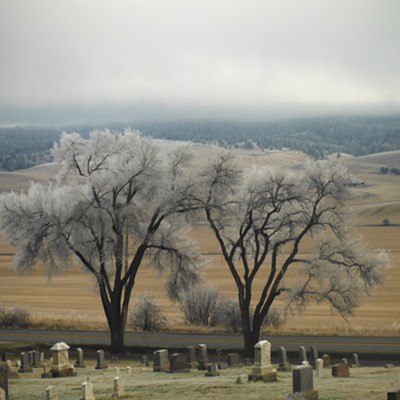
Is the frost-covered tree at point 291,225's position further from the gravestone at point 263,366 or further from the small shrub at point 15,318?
the small shrub at point 15,318

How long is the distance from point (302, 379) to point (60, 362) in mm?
10925

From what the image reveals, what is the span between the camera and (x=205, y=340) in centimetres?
3834

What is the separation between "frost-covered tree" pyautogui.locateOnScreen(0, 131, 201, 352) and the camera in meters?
36.7

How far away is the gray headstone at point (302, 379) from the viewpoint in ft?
54.8

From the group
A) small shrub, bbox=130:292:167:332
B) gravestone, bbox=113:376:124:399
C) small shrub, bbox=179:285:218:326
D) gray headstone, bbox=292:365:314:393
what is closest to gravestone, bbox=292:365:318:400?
gray headstone, bbox=292:365:314:393

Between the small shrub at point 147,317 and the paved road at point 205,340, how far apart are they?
1.76m

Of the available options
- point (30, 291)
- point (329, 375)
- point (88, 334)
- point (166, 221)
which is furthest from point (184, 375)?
point (30, 291)

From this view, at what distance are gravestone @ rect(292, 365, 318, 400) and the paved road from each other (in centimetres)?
1652

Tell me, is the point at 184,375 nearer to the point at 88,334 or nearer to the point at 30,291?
the point at 88,334

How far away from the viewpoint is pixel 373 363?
3128 cm

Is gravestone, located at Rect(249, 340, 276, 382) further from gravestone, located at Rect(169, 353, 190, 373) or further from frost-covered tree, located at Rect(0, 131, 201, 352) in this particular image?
frost-covered tree, located at Rect(0, 131, 201, 352)

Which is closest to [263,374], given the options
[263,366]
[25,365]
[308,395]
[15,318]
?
[263,366]

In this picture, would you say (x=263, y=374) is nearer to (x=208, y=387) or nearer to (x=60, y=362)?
(x=208, y=387)

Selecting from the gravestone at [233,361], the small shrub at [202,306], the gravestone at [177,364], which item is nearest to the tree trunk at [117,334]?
the gravestone at [233,361]
